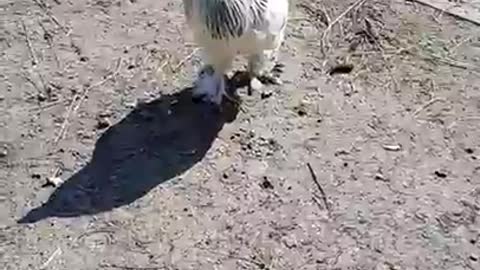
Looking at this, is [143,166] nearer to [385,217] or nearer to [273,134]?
[273,134]

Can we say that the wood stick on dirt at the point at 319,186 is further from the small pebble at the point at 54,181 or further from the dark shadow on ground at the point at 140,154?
the small pebble at the point at 54,181

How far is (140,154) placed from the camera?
3588 mm

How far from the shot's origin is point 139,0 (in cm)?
449

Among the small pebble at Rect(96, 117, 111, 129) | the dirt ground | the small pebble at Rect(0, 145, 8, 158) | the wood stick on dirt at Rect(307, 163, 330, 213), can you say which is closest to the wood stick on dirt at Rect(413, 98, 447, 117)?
the dirt ground

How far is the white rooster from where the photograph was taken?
134 inches

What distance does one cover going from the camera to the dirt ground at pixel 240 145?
10.5 feet

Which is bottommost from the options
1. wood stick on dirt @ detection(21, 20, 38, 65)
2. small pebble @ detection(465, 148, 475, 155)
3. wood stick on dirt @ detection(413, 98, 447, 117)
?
small pebble @ detection(465, 148, 475, 155)

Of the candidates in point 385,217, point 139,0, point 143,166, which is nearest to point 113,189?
point 143,166

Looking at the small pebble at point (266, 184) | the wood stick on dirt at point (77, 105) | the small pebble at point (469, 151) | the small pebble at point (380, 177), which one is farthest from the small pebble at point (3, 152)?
the small pebble at point (469, 151)

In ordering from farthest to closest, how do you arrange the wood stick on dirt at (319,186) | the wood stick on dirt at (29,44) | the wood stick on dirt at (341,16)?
the wood stick on dirt at (341,16)
the wood stick on dirt at (29,44)
the wood stick on dirt at (319,186)

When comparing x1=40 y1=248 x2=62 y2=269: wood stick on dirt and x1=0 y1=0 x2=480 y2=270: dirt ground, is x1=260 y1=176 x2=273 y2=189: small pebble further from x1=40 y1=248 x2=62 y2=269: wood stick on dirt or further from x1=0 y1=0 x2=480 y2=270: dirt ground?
x1=40 y1=248 x2=62 y2=269: wood stick on dirt

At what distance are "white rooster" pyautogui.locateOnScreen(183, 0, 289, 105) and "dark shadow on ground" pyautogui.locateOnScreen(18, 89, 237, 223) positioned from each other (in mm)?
166

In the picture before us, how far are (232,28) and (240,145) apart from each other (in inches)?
18.0

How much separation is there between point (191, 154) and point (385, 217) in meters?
0.76
